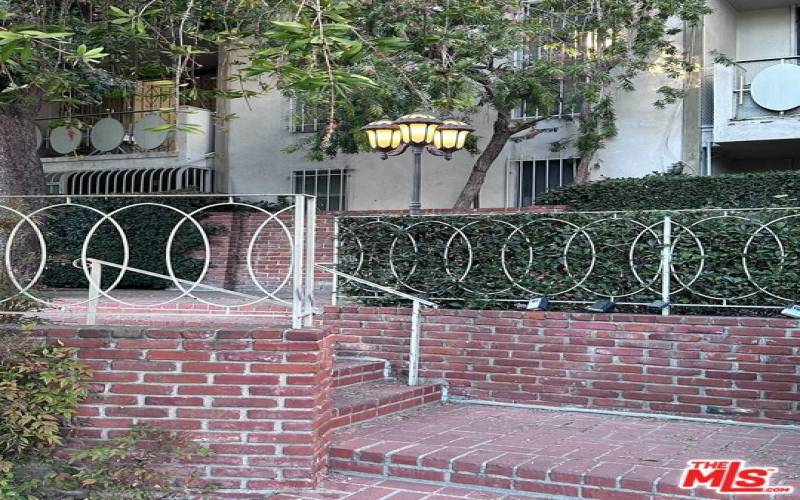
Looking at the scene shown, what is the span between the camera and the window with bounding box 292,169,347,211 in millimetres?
13922

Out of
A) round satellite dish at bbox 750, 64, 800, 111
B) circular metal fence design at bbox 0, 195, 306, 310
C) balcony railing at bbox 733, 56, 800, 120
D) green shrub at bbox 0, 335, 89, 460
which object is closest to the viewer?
green shrub at bbox 0, 335, 89, 460

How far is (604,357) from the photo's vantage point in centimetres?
673

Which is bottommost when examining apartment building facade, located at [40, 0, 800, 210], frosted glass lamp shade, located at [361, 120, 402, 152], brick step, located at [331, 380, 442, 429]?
brick step, located at [331, 380, 442, 429]

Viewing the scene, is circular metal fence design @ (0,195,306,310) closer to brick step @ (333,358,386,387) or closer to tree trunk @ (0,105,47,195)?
tree trunk @ (0,105,47,195)

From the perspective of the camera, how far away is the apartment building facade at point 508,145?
36.7ft

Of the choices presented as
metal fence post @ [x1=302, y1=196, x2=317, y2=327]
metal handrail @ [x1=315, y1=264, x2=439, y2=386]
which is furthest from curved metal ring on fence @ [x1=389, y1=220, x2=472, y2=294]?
metal fence post @ [x1=302, y1=196, x2=317, y2=327]

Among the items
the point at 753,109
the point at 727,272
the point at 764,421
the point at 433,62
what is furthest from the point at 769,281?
the point at 753,109

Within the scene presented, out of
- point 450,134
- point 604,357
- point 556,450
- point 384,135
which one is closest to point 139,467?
point 556,450

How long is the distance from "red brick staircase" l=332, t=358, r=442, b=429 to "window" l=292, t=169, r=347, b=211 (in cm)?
684

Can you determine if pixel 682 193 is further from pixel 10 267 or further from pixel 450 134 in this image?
pixel 10 267

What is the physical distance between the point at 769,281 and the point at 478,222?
2.41 m

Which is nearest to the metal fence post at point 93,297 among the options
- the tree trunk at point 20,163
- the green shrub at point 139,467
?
the green shrub at point 139,467

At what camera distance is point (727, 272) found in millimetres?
6570

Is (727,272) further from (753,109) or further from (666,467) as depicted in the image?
(753,109)
